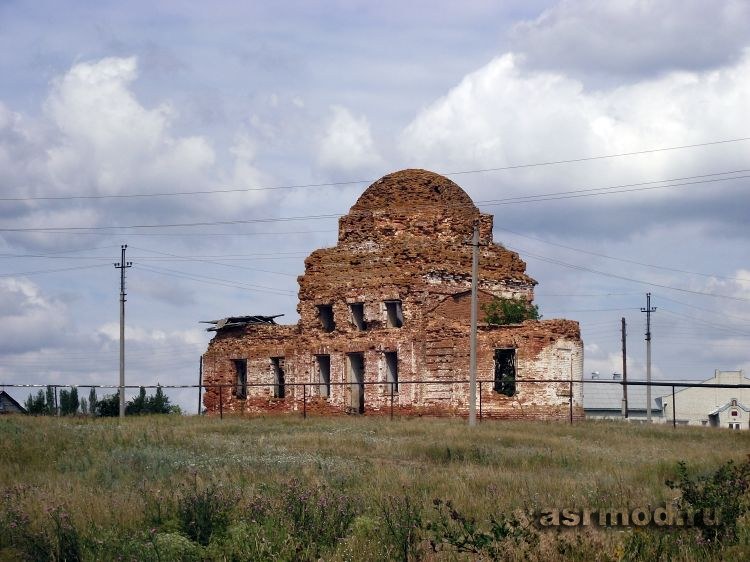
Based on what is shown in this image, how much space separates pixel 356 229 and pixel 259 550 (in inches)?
1223

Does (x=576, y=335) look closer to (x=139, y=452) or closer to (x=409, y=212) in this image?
(x=409, y=212)

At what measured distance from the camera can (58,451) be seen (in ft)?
70.7

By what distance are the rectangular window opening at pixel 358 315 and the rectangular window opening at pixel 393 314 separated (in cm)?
121

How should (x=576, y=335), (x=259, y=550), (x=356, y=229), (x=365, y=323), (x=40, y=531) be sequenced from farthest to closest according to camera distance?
1. (x=356, y=229)
2. (x=365, y=323)
3. (x=576, y=335)
4. (x=40, y=531)
5. (x=259, y=550)

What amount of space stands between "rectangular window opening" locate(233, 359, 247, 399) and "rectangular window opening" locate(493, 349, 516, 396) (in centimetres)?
1121

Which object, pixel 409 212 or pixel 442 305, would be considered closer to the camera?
pixel 442 305

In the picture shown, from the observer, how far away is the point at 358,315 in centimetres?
3991

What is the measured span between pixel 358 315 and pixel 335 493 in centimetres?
2585

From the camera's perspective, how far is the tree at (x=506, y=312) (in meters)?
39.1

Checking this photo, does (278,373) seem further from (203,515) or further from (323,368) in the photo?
(203,515)

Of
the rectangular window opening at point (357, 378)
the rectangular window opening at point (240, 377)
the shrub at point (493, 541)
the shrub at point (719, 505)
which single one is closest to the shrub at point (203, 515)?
the shrub at point (493, 541)

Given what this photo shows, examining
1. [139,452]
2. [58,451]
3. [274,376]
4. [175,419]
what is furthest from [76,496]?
[274,376]

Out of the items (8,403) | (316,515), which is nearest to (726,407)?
(8,403)

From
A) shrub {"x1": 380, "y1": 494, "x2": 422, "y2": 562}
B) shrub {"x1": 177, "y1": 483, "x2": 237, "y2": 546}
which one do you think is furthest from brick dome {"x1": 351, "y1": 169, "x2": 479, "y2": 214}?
shrub {"x1": 380, "y1": 494, "x2": 422, "y2": 562}
